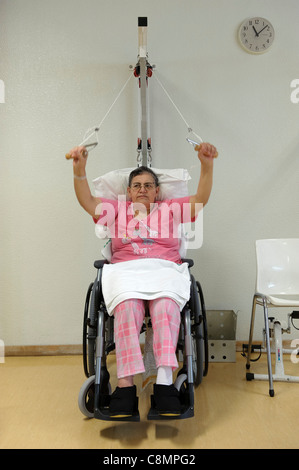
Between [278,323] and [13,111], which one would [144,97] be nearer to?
[13,111]

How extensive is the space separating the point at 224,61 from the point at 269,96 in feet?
1.22

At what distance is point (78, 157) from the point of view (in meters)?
2.12

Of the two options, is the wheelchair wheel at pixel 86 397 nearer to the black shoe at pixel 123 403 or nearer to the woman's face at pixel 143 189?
the black shoe at pixel 123 403

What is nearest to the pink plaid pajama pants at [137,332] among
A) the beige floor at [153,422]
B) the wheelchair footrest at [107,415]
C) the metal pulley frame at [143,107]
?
the wheelchair footrest at [107,415]

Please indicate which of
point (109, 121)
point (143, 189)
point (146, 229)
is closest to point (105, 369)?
point (146, 229)

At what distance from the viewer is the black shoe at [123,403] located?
173cm

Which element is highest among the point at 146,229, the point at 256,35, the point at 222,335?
the point at 256,35

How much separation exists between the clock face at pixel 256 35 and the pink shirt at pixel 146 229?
134cm

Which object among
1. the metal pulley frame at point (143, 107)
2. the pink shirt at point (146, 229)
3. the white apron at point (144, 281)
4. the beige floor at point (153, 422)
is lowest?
the beige floor at point (153, 422)

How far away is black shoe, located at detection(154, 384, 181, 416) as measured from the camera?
1740 mm

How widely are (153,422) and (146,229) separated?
0.88m

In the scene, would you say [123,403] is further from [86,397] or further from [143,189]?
[143,189]

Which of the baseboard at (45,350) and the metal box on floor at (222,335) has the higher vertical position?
the metal box on floor at (222,335)

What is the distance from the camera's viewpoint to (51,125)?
10.0ft
